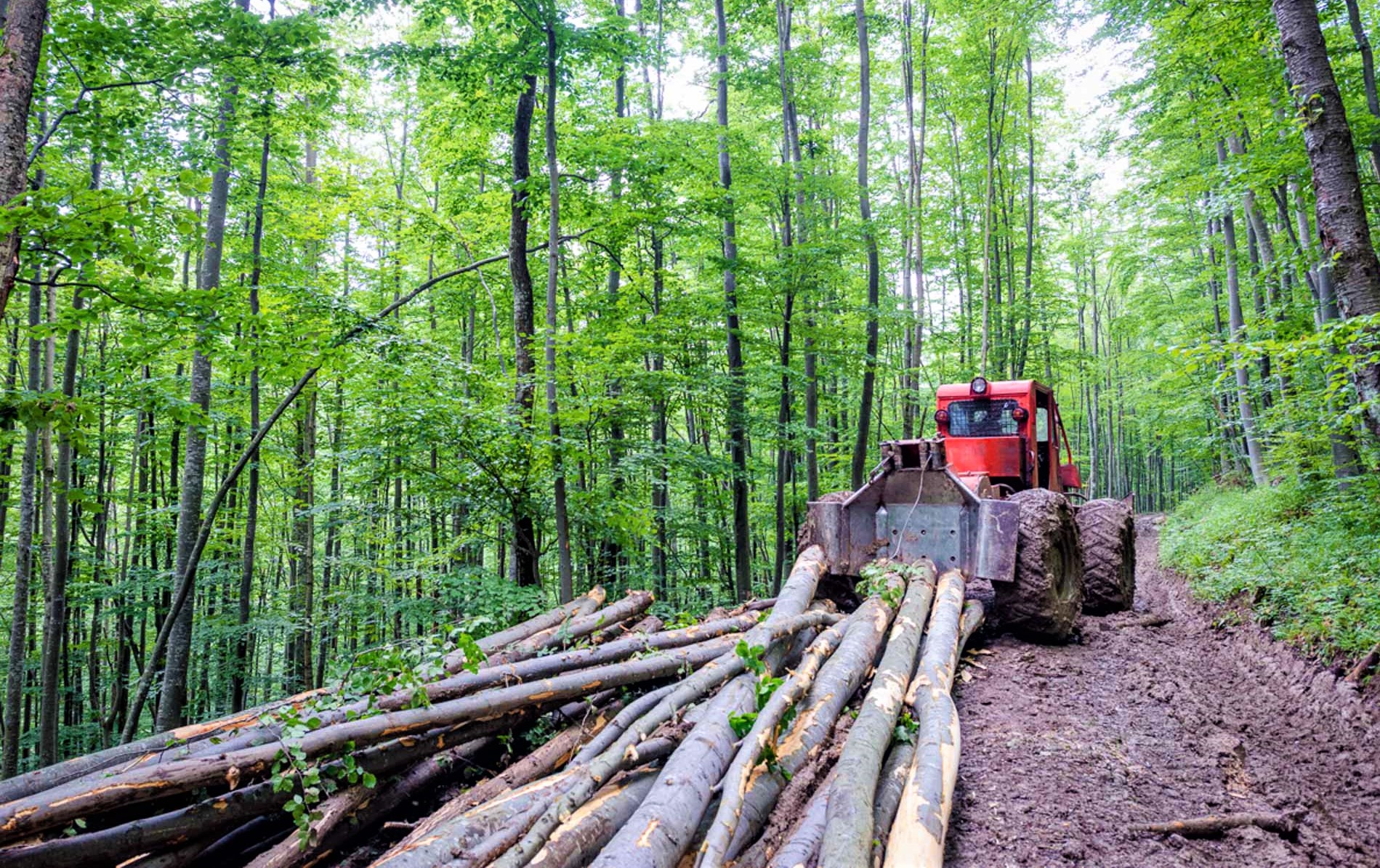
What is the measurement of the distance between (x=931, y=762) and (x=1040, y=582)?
323 centimetres

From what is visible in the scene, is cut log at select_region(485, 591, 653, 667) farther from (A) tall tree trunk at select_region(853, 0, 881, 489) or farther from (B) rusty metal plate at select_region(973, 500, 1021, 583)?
(A) tall tree trunk at select_region(853, 0, 881, 489)

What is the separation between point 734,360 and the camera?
10.9 m

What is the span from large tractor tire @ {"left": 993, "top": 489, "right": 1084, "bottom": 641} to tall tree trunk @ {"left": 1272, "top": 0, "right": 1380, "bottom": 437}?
227 centimetres

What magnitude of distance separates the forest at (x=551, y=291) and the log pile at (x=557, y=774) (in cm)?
114

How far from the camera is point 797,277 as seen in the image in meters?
10.5

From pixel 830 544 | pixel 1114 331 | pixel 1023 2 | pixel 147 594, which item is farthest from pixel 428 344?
pixel 1114 331

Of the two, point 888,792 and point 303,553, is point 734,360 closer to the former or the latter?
point 888,792

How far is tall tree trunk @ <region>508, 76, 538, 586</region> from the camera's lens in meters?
8.23

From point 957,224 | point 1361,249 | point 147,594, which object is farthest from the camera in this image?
point 957,224

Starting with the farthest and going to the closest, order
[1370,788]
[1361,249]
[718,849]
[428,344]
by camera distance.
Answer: [428,344] → [1361,249] → [1370,788] → [718,849]

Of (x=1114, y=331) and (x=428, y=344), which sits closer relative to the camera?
(x=428, y=344)

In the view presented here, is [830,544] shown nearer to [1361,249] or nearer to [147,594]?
[1361,249]

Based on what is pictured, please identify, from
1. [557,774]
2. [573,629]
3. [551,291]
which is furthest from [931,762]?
[551,291]

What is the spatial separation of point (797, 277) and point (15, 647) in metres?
12.3
